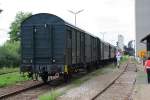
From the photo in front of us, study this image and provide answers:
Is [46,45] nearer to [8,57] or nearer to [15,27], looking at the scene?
[8,57]

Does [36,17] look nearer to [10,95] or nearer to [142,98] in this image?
[10,95]

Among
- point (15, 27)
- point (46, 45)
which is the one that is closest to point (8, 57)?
point (46, 45)

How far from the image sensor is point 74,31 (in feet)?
86.7

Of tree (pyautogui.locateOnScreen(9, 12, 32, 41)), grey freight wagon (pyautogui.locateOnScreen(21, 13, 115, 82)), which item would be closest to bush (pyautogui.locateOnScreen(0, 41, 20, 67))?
grey freight wagon (pyautogui.locateOnScreen(21, 13, 115, 82))

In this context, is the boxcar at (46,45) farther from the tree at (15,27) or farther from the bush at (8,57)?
the tree at (15,27)

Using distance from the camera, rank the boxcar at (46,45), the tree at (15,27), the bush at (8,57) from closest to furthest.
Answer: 1. the boxcar at (46,45)
2. the bush at (8,57)
3. the tree at (15,27)

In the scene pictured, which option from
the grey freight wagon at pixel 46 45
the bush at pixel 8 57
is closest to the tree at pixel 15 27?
the bush at pixel 8 57

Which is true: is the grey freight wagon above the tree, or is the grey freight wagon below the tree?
below

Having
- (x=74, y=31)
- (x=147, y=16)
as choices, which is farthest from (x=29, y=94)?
(x=147, y=16)

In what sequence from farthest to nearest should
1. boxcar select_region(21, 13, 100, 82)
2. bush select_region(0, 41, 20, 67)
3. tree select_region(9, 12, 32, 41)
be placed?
tree select_region(9, 12, 32, 41), bush select_region(0, 41, 20, 67), boxcar select_region(21, 13, 100, 82)

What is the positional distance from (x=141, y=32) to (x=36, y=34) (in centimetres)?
3795

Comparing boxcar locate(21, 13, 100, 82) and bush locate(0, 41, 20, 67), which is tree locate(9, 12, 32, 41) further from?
boxcar locate(21, 13, 100, 82)

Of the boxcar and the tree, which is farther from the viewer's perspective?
the tree

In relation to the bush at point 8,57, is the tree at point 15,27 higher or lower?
higher
